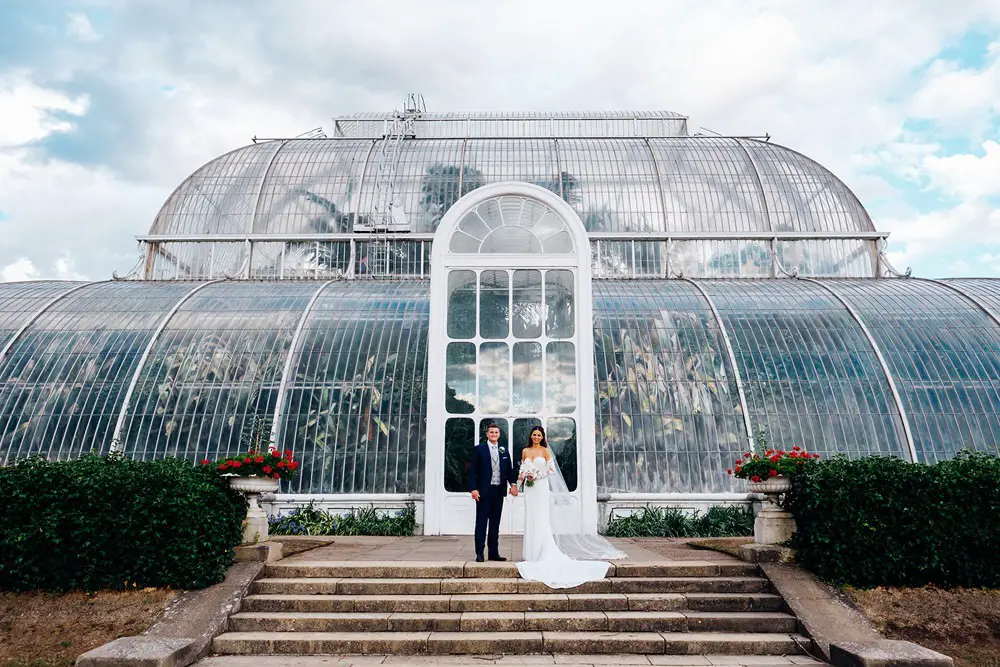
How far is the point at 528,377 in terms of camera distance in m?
13.7

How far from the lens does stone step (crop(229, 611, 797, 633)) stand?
804 centimetres

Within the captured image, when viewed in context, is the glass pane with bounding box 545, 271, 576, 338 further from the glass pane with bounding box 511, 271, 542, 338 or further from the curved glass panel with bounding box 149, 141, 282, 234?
the curved glass panel with bounding box 149, 141, 282, 234

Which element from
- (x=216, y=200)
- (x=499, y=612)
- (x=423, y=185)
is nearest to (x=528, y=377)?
(x=499, y=612)

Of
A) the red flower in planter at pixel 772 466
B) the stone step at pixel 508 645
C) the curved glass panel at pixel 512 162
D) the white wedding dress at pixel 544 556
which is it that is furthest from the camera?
the curved glass panel at pixel 512 162

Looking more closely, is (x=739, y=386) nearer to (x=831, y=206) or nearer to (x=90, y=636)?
(x=831, y=206)

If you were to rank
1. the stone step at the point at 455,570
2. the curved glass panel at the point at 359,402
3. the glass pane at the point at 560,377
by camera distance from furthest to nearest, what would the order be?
the curved glass panel at the point at 359,402 → the glass pane at the point at 560,377 → the stone step at the point at 455,570

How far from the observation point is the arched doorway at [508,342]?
13.2m

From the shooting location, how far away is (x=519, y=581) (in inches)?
348

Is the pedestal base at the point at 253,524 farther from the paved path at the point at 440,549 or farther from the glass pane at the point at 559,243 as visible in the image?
the glass pane at the point at 559,243

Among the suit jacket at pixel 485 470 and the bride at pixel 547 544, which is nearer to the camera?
the bride at pixel 547 544

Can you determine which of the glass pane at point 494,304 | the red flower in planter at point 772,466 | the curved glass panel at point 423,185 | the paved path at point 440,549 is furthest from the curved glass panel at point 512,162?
the red flower in planter at point 772,466

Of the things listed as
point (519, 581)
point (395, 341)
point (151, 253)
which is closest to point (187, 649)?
point (519, 581)

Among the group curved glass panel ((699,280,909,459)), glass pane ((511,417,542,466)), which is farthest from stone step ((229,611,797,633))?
curved glass panel ((699,280,909,459))

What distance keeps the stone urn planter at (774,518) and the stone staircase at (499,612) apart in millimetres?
670
